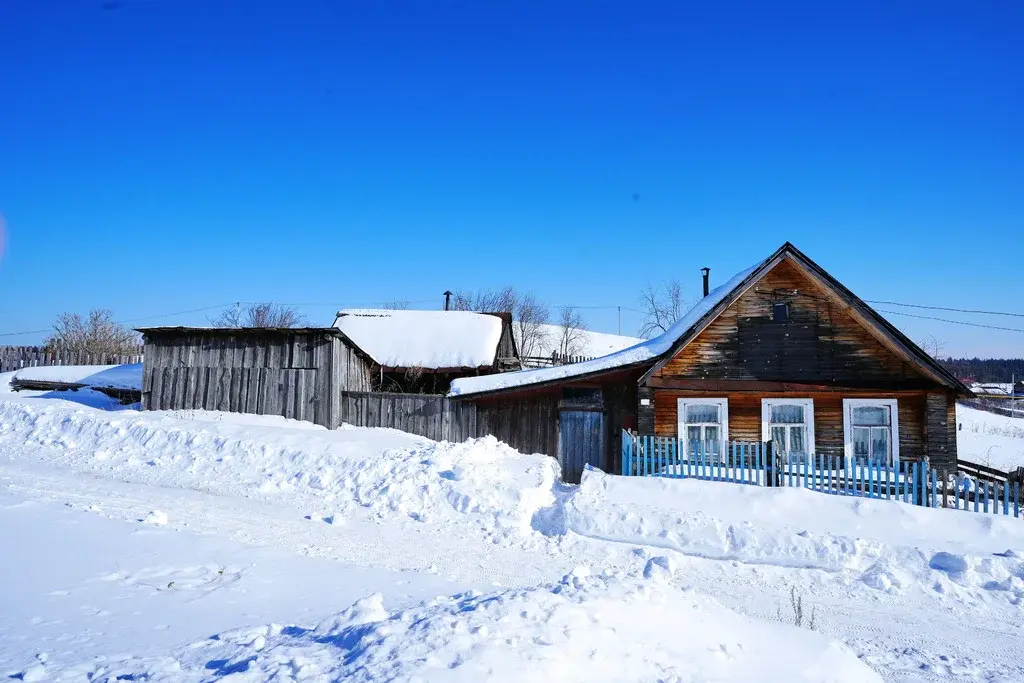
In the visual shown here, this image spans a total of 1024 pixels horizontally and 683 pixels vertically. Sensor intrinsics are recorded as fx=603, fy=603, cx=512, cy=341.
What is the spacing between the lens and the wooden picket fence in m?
32.8

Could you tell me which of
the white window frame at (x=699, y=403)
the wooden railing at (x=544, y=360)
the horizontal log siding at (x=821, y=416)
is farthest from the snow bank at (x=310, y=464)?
the wooden railing at (x=544, y=360)

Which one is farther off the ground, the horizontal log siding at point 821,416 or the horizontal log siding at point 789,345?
the horizontal log siding at point 789,345

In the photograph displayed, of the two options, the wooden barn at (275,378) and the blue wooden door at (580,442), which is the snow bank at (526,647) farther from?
the wooden barn at (275,378)

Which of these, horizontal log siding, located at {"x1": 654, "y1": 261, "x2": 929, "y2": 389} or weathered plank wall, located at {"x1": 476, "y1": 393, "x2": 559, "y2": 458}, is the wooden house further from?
horizontal log siding, located at {"x1": 654, "y1": 261, "x2": 929, "y2": 389}

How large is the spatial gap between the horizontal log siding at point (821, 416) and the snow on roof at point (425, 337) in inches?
364

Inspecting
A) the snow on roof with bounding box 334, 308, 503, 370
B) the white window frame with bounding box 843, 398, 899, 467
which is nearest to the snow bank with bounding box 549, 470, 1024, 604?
the white window frame with bounding box 843, 398, 899, 467

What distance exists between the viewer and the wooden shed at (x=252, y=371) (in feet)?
65.4

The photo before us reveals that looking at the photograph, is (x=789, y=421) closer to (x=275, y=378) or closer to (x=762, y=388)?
(x=762, y=388)

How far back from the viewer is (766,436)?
1723cm

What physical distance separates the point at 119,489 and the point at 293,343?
8.61 metres

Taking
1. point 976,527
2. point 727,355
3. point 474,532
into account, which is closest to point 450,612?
point 474,532

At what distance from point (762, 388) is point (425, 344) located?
1437 centimetres

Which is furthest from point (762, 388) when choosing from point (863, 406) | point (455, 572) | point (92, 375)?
point (92, 375)

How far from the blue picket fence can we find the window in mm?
2256
